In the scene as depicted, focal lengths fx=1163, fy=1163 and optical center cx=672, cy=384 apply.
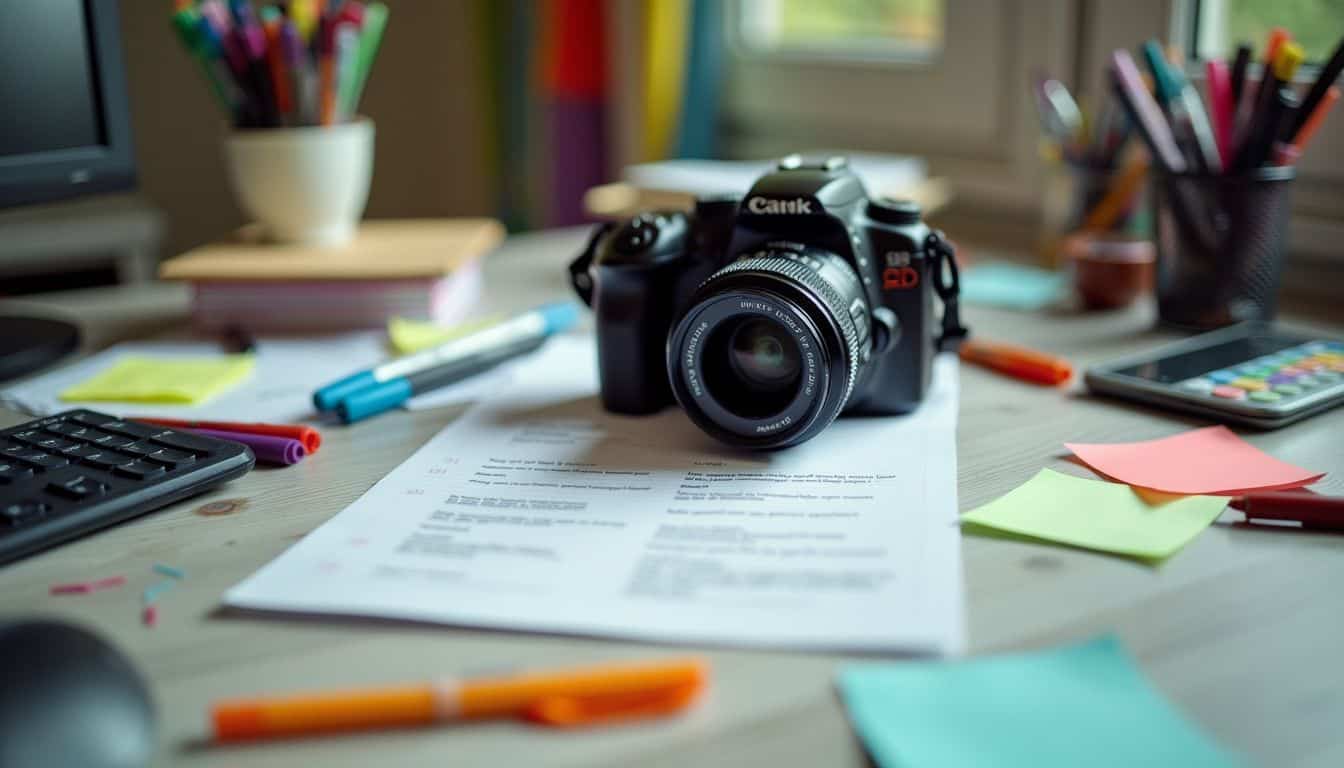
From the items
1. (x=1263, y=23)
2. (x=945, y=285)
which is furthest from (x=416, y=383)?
(x=1263, y=23)

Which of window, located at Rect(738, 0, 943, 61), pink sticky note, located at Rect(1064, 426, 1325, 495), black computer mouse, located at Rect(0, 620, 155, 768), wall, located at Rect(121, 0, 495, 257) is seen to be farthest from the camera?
wall, located at Rect(121, 0, 495, 257)

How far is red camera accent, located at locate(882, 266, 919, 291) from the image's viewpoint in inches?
27.3

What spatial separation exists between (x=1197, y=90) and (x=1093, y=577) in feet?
2.24

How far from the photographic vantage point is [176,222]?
1.90 m

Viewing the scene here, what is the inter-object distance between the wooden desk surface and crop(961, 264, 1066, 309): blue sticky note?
343 mm

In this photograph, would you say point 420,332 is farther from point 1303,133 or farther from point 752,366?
point 1303,133

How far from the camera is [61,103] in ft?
2.82

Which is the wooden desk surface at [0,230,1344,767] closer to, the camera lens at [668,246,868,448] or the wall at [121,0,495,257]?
the camera lens at [668,246,868,448]

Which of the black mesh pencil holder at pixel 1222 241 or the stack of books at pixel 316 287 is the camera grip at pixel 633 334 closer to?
the stack of books at pixel 316 287

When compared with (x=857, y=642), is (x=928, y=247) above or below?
above

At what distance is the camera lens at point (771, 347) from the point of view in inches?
24.0

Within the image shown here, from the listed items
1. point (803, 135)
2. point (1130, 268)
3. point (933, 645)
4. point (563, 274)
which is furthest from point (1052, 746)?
point (803, 135)

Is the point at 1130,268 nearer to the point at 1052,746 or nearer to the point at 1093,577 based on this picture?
the point at 1093,577

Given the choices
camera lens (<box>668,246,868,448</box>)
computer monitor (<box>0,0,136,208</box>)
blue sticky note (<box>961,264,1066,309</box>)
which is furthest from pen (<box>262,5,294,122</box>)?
blue sticky note (<box>961,264,1066,309</box>)
